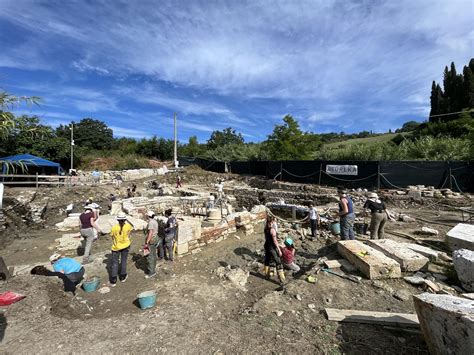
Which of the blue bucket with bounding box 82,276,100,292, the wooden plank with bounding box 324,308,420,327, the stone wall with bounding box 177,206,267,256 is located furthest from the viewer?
the stone wall with bounding box 177,206,267,256

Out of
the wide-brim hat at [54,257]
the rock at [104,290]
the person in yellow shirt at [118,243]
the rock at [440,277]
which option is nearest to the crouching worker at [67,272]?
the rock at [104,290]

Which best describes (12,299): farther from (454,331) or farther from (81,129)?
(81,129)

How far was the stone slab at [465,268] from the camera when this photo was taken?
427 cm

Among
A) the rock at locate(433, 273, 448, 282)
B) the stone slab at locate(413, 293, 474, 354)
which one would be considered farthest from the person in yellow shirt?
the rock at locate(433, 273, 448, 282)

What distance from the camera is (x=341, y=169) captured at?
1612cm

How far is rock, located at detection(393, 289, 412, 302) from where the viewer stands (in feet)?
14.0

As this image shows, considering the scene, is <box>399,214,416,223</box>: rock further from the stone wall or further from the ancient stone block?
the ancient stone block

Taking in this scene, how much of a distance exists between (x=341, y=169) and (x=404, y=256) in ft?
38.4

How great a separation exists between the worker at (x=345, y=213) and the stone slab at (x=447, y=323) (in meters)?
3.42

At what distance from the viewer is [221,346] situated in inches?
126

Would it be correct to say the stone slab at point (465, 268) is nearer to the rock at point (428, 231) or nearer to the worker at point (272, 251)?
the worker at point (272, 251)

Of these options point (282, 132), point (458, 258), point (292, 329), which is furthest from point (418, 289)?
point (282, 132)

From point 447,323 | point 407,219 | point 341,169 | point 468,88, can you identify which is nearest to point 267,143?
point 341,169

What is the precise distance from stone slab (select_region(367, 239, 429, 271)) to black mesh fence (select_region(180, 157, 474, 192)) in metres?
9.95
